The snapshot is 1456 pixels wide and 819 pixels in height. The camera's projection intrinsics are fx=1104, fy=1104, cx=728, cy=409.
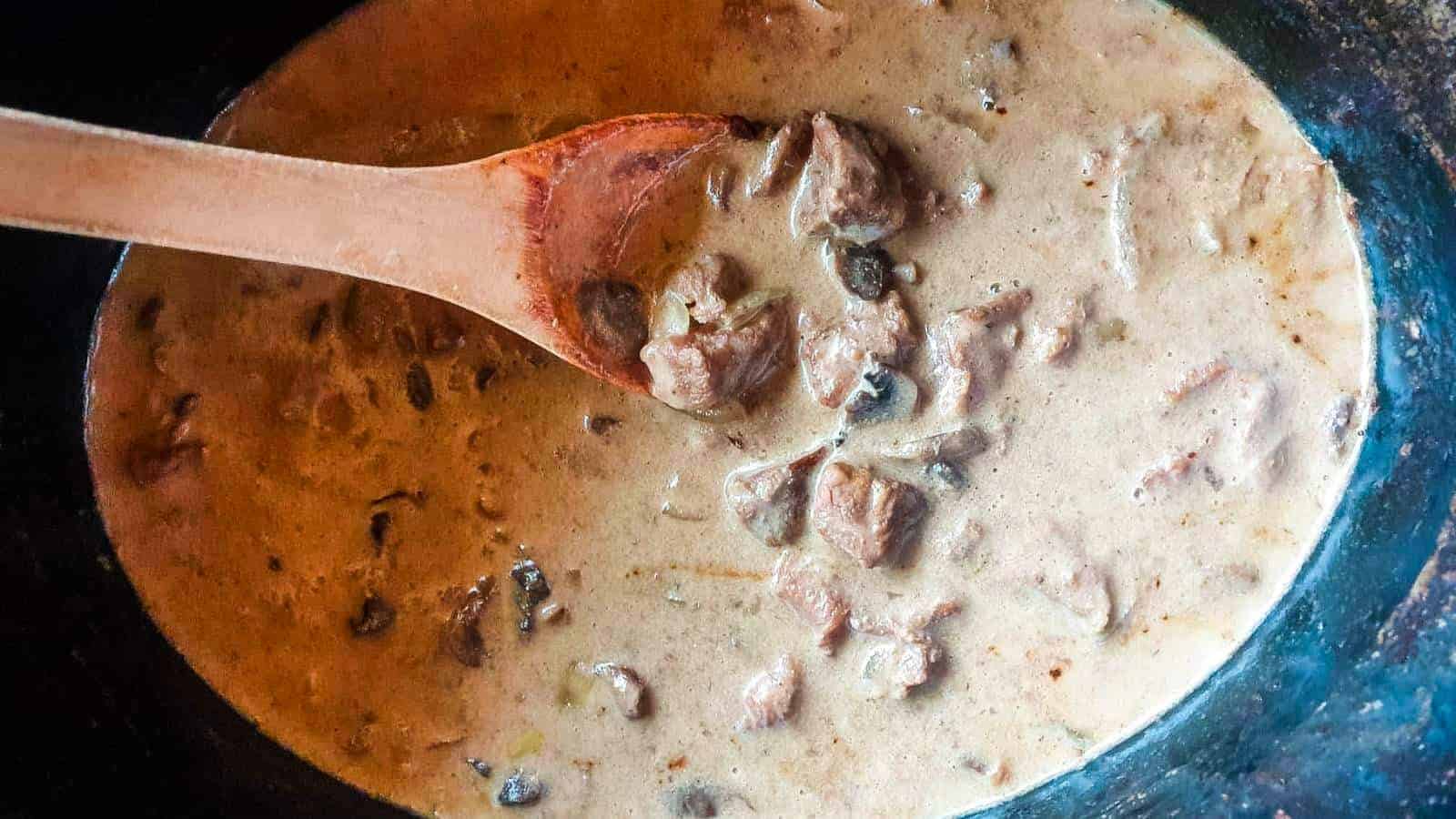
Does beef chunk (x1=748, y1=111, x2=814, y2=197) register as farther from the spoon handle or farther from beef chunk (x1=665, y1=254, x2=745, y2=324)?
the spoon handle

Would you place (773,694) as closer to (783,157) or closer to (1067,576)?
(1067,576)

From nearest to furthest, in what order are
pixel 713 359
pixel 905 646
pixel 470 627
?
pixel 713 359
pixel 905 646
pixel 470 627

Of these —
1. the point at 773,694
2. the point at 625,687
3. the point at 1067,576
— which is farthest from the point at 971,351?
the point at 625,687

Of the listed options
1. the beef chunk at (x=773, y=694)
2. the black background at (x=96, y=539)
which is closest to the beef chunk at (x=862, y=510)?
the beef chunk at (x=773, y=694)

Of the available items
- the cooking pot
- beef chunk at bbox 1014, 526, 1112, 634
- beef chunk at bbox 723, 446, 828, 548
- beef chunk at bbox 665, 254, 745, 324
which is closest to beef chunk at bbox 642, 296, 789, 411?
beef chunk at bbox 665, 254, 745, 324

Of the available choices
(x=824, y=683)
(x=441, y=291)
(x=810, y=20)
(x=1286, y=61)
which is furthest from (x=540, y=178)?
(x=1286, y=61)

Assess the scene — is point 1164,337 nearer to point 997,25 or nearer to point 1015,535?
point 1015,535

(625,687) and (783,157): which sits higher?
(783,157)
